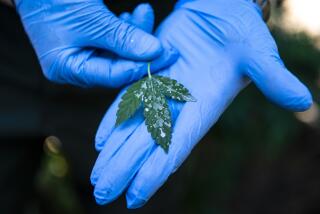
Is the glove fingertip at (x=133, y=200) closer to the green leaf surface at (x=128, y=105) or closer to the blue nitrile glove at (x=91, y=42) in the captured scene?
the green leaf surface at (x=128, y=105)

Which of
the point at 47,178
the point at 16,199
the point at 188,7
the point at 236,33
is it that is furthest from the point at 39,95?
the point at 47,178

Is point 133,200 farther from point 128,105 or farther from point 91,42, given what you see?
point 91,42

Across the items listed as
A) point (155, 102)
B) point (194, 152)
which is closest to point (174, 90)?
point (155, 102)

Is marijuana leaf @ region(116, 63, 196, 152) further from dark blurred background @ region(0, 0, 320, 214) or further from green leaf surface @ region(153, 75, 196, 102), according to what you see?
dark blurred background @ region(0, 0, 320, 214)

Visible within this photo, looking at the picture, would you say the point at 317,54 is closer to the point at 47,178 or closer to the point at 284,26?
the point at 284,26

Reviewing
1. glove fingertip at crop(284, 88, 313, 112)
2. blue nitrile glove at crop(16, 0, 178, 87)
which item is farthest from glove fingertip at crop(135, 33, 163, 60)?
glove fingertip at crop(284, 88, 313, 112)
